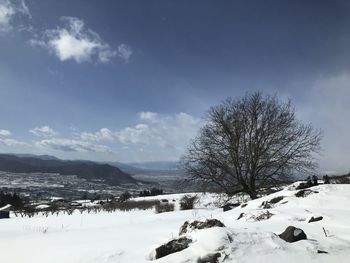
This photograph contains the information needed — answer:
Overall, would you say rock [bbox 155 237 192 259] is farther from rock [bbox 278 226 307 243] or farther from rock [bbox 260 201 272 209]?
rock [bbox 260 201 272 209]

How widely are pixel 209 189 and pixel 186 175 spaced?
2.13 m

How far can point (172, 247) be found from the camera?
18.8ft

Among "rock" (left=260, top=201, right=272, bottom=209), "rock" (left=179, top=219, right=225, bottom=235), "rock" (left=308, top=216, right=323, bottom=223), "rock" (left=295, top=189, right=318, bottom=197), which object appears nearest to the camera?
"rock" (left=179, top=219, right=225, bottom=235)

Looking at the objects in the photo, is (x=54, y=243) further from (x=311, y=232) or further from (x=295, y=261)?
(x=311, y=232)

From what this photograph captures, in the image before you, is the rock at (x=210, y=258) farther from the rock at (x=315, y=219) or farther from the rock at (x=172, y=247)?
the rock at (x=315, y=219)

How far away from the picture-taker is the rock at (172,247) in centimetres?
566

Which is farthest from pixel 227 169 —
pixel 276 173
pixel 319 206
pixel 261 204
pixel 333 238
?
pixel 333 238

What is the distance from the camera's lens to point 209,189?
91.1 ft

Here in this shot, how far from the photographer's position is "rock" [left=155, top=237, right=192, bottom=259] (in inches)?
223

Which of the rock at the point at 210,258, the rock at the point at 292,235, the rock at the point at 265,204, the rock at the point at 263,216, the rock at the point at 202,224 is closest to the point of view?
the rock at the point at 210,258

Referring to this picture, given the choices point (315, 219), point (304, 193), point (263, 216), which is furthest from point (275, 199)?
point (315, 219)

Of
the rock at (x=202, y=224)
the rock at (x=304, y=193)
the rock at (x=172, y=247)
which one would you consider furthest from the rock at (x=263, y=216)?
the rock at (x=172, y=247)

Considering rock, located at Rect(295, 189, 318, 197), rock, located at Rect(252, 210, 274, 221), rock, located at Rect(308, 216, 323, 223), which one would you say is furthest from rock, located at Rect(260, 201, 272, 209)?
rock, located at Rect(308, 216, 323, 223)

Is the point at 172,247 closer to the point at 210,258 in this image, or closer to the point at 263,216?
the point at 210,258
